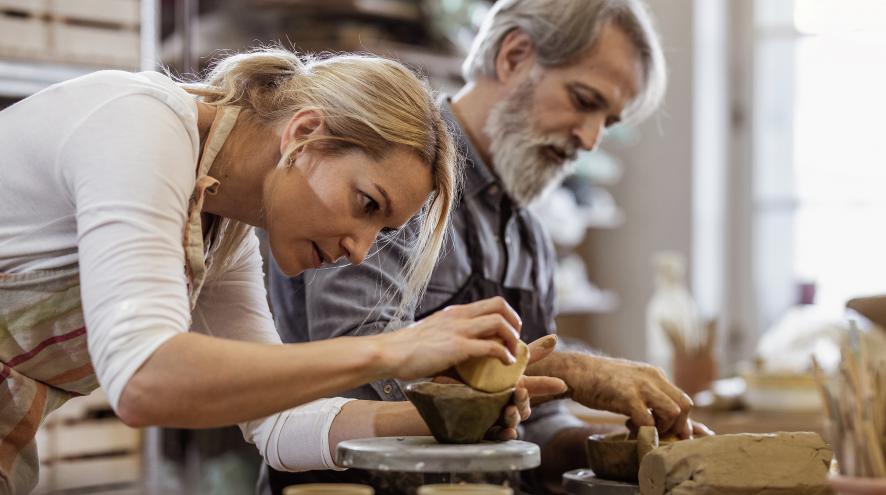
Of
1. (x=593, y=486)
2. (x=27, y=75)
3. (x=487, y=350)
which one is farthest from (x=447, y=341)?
(x=27, y=75)

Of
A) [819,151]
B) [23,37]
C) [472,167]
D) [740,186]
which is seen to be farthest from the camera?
[740,186]

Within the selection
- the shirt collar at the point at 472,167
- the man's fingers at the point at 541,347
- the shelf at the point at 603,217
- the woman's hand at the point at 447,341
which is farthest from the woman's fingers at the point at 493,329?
the shelf at the point at 603,217

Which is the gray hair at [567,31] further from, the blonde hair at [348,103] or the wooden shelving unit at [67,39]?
the wooden shelving unit at [67,39]

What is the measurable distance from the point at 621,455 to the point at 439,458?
0.43 m

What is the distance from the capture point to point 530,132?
7.95 ft

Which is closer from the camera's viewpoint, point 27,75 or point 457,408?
point 457,408

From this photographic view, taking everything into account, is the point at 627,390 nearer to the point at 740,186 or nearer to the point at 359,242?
the point at 359,242

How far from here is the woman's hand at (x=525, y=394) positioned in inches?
58.6

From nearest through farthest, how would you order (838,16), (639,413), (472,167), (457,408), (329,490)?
1. (329,490)
2. (457,408)
3. (639,413)
4. (472,167)
5. (838,16)

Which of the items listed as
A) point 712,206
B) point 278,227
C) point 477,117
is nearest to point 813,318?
point 712,206

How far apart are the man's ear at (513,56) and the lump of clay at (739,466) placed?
1.18 meters

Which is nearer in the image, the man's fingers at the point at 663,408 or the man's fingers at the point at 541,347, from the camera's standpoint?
the man's fingers at the point at 541,347

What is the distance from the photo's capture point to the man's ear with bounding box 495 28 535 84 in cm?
250

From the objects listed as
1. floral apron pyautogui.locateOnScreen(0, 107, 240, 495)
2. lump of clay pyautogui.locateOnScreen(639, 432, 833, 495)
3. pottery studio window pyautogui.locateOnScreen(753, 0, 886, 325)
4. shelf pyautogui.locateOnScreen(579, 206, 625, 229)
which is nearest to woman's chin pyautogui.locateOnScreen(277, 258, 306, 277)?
floral apron pyautogui.locateOnScreen(0, 107, 240, 495)
